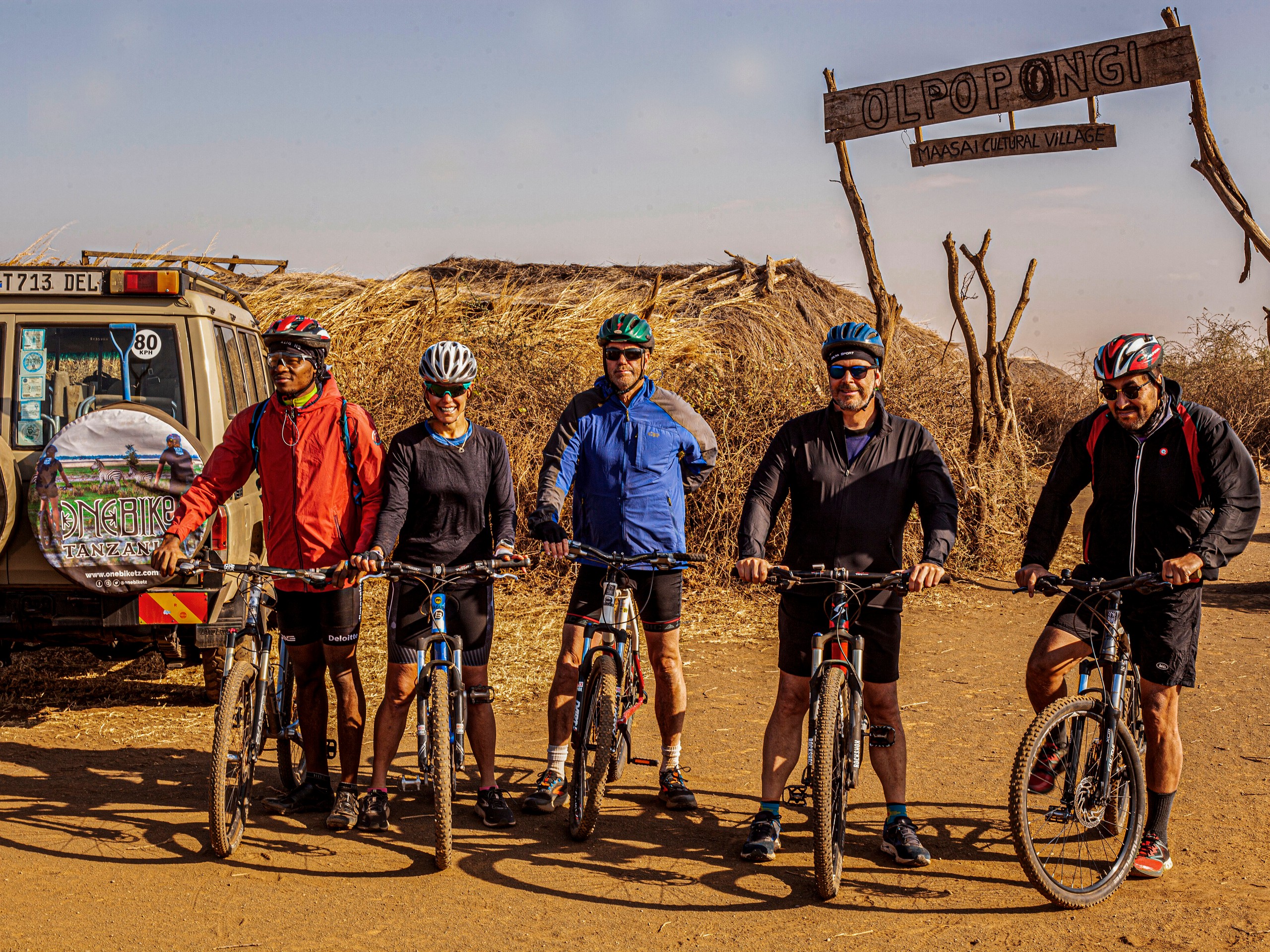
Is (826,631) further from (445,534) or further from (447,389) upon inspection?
(447,389)

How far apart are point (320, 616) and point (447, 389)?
1148 mm

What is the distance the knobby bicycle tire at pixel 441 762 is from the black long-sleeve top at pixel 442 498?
24.6 inches

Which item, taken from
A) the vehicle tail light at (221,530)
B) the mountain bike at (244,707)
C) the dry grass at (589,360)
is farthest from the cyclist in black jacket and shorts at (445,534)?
the dry grass at (589,360)

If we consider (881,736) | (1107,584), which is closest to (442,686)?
(881,736)

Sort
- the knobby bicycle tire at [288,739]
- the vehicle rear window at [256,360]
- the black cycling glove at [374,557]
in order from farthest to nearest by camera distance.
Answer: the vehicle rear window at [256,360], the knobby bicycle tire at [288,739], the black cycling glove at [374,557]

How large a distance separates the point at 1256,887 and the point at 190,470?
4.99 m

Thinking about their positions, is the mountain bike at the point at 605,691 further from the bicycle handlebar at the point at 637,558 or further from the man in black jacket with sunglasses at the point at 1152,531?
the man in black jacket with sunglasses at the point at 1152,531

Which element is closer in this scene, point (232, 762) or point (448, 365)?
point (232, 762)

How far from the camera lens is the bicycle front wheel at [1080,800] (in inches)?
154

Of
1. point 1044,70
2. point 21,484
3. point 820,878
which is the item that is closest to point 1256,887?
point 820,878

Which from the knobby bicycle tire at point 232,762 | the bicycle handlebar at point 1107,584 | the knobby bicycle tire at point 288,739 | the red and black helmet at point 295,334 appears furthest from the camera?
the knobby bicycle tire at point 288,739

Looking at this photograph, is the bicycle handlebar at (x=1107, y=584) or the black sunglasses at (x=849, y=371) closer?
the bicycle handlebar at (x=1107, y=584)

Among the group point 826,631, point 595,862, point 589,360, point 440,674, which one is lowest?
point 595,862

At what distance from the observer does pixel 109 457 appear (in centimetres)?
533
